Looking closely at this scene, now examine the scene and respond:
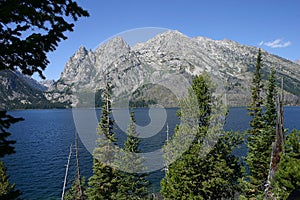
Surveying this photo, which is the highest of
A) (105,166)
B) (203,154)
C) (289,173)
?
(289,173)

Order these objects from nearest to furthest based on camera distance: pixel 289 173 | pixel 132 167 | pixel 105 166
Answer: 1. pixel 289 173
2. pixel 105 166
3. pixel 132 167

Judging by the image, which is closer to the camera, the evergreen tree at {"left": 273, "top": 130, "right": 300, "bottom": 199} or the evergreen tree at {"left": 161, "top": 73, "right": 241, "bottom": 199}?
the evergreen tree at {"left": 273, "top": 130, "right": 300, "bottom": 199}

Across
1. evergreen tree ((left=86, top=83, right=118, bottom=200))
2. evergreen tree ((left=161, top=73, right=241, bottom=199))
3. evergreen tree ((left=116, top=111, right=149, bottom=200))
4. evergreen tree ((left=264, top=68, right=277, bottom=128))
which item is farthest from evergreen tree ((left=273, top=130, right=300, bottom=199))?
evergreen tree ((left=116, top=111, right=149, bottom=200))

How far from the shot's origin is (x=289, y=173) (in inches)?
511

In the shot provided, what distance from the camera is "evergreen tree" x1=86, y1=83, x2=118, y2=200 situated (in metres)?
29.9

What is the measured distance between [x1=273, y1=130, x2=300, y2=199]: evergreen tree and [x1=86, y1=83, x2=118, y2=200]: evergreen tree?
20.7 metres

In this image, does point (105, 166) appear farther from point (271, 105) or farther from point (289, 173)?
point (271, 105)

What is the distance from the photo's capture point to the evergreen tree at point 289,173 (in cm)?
1277

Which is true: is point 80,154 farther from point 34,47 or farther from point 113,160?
point 34,47

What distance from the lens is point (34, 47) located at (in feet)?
16.0

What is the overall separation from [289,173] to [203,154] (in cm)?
735

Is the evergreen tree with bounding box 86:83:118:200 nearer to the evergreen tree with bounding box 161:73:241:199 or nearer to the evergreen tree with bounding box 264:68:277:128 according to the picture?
the evergreen tree with bounding box 161:73:241:199

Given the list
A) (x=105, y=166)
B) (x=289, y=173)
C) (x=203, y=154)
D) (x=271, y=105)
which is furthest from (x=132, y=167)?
(x=289, y=173)

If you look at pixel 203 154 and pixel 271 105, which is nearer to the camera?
pixel 203 154
